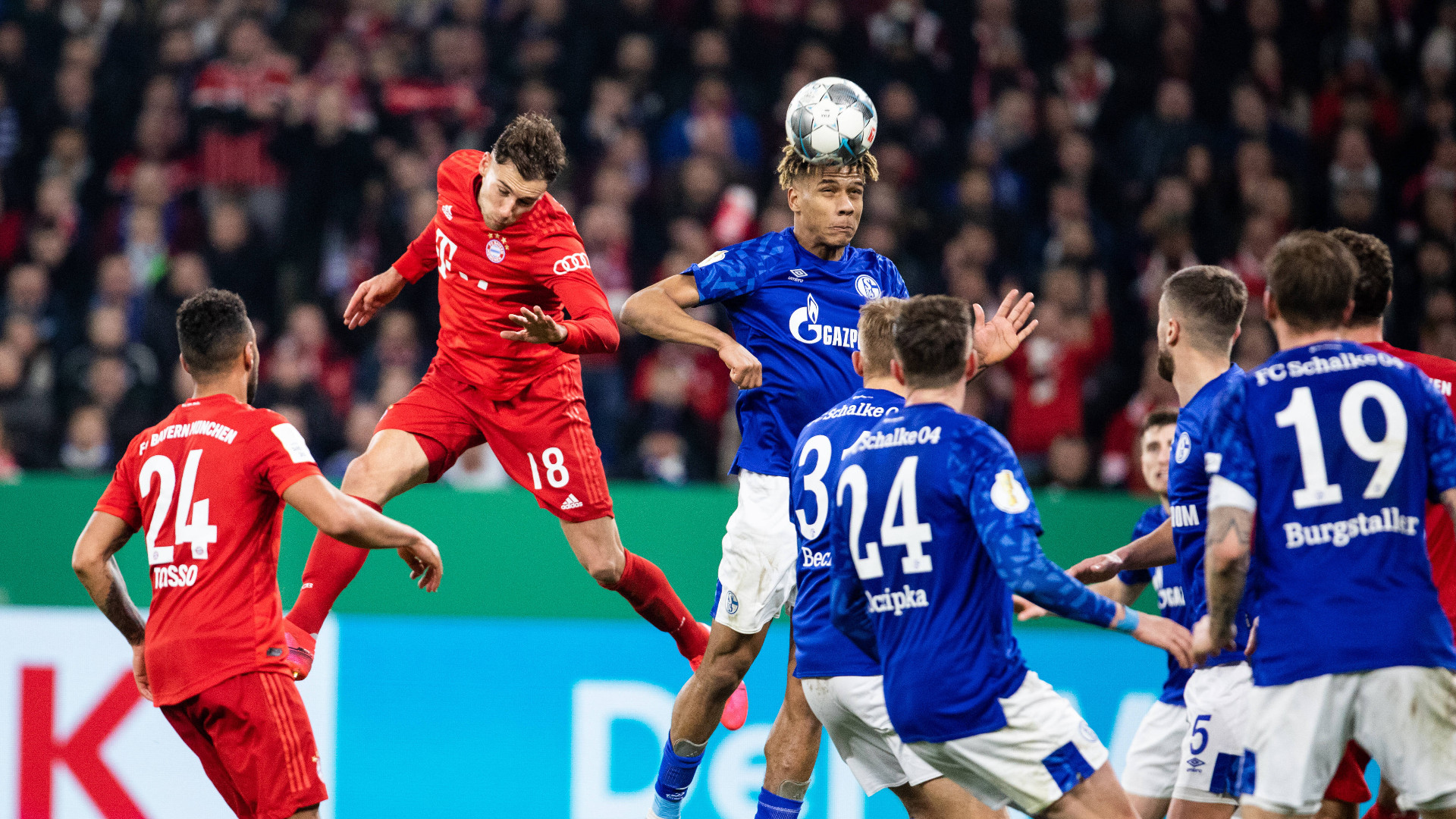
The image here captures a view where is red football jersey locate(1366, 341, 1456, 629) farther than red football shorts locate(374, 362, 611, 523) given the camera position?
No

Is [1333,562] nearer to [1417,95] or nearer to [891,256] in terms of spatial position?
[891,256]

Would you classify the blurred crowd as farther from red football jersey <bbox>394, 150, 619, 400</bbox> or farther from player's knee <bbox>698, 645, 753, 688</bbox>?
player's knee <bbox>698, 645, 753, 688</bbox>

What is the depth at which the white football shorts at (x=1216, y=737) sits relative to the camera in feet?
17.8

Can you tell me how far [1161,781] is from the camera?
5.98m

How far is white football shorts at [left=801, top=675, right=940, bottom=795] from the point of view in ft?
16.4

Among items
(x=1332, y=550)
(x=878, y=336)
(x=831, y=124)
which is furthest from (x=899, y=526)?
(x=831, y=124)

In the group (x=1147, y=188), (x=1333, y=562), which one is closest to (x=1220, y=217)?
(x=1147, y=188)

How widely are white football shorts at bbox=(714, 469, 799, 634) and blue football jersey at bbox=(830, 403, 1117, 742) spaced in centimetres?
156

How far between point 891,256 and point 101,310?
5.84 meters

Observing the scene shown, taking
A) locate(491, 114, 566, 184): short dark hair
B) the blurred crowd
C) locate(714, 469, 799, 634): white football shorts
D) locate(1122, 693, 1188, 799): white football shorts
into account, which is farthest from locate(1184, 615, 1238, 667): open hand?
the blurred crowd

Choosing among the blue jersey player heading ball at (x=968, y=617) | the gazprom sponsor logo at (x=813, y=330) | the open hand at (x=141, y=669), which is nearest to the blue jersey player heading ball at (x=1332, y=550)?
the blue jersey player heading ball at (x=968, y=617)

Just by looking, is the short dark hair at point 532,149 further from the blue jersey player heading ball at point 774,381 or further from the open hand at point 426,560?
the open hand at point 426,560

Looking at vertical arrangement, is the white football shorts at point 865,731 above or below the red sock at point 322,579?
A: below

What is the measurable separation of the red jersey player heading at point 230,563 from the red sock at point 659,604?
5.26 feet
